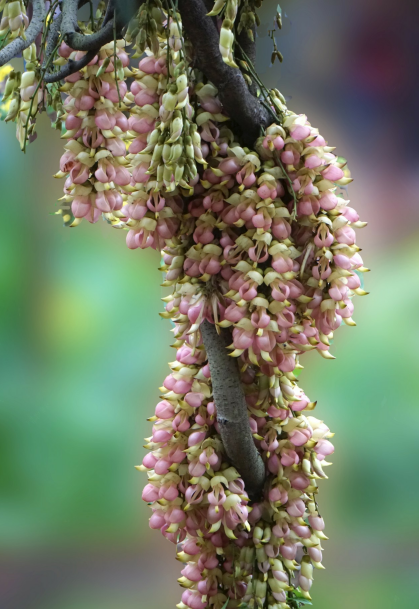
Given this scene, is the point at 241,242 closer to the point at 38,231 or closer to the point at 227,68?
the point at 227,68

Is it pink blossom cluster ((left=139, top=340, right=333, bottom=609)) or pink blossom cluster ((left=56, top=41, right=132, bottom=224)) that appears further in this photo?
pink blossom cluster ((left=139, top=340, right=333, bottom=609))

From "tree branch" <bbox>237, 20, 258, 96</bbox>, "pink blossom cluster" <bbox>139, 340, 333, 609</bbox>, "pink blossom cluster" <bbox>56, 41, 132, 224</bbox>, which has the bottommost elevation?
"pink blossom cluster" <bbox>139, 340, 333, 609</bbox>

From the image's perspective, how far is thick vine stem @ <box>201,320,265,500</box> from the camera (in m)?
0.91

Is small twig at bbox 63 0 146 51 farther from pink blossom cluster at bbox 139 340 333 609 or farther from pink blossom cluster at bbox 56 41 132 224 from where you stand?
pink blossom cluster at bbox 139 340 333 609

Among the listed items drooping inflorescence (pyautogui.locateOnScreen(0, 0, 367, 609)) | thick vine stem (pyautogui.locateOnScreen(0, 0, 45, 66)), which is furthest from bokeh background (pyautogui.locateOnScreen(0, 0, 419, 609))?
thick vine stem (pyautogui.locateOnScreen(0, 0, 45, 66))

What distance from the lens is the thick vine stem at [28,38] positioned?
0.64 meters

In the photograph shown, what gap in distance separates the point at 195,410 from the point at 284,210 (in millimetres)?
342

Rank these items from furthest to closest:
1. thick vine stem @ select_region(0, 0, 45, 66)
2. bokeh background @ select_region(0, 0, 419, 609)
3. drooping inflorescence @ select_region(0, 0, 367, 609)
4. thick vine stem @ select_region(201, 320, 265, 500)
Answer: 1. bokeh background @ select_region(0, 0, 419, 609)
2. thick vine stem @ select_region(201, 320, 265, 500)
3. drooping inflorescence @ select_region(0, 0, 367, 609)
4. thick vine stem @ select_region(0, 0, 45, 66)

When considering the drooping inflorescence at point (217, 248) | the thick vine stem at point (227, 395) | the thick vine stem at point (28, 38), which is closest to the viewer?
the thick vine stem at point (28, 38)

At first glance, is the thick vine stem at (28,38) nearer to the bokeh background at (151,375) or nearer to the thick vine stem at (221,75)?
the thick vine stem at (221,75)

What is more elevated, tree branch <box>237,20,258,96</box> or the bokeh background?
tree branch <box>237,20,258,96</box>

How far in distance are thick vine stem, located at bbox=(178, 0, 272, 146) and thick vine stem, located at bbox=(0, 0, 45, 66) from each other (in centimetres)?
17

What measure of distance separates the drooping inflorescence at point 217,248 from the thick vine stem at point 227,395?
1cm

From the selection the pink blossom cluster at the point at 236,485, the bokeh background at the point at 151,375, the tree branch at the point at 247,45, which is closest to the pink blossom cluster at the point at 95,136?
the tree branch at the point at 247,45
